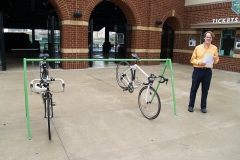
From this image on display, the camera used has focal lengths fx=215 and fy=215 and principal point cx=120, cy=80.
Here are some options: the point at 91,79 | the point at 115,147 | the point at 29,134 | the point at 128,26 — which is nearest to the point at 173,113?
the point at 115,147

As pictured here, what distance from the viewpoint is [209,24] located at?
12.5 m

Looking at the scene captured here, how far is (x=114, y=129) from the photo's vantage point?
419cm

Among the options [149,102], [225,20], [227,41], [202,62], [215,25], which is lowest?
[149,102]

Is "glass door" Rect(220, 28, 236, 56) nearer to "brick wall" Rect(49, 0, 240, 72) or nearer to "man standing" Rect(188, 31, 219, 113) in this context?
"brick wall" Rect(49, 0, 240, 72)

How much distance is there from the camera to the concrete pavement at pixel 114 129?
3355mm

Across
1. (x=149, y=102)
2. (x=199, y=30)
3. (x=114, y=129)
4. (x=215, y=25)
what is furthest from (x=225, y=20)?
(x=114, y=129)

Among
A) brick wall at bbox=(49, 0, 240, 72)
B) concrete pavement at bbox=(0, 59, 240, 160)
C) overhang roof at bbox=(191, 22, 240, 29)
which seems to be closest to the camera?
concrete pavement at bbox=(0, 59, 240, 160)

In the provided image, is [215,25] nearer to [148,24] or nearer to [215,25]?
[215,25]

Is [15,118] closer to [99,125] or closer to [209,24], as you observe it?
[99,125]

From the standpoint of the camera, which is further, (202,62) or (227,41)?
(227,41)

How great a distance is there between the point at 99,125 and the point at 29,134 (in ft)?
4.29

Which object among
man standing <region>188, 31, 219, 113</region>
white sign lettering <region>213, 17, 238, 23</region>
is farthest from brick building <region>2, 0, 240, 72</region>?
man standing <region>188, 31, 219, 113</region>

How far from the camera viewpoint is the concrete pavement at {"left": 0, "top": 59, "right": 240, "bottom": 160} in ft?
11.0

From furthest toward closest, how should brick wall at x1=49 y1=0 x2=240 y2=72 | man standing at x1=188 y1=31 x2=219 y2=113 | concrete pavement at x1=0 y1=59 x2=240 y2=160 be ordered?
brick wall at x1=49 y1=0 x2=240 y2=72 → man standing at x1=188 y1=31 x2=219 y2=113 → concrete pavement at x1=0 y1=59 x2=240 y2=160
